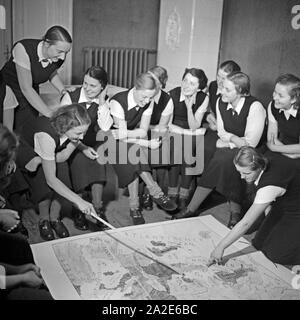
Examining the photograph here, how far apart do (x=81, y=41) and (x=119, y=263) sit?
13.5 ft

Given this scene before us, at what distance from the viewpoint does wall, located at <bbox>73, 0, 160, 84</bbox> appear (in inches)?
207

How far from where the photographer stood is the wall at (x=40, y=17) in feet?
14.4

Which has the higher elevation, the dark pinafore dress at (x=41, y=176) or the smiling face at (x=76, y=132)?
the smiling face at (x=76, y=132)

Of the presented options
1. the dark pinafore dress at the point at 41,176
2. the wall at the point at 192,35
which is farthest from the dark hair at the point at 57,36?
the wall at the point at 192,35

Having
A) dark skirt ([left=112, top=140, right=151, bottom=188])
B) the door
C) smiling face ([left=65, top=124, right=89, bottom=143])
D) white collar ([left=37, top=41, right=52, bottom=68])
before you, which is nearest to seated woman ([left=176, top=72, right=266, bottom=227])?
dark skirt ([left=112, top=140, right=151, bottom=188])

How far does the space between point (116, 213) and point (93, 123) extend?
58cm

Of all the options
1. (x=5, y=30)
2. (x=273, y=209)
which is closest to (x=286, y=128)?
(x=273, y=209)

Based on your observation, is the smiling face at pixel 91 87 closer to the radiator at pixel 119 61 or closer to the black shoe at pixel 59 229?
the black shoe at pixel 59 229

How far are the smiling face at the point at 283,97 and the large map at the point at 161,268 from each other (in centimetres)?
86

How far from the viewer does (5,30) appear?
13.4ft

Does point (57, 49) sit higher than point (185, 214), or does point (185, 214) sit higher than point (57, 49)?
point (57, 49)

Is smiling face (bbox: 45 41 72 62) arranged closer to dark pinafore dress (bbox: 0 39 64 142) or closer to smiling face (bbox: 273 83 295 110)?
dark pinafore dress (bbox: 0 39 64 142)

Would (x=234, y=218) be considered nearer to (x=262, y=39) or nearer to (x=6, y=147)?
(x=6, y=147)
